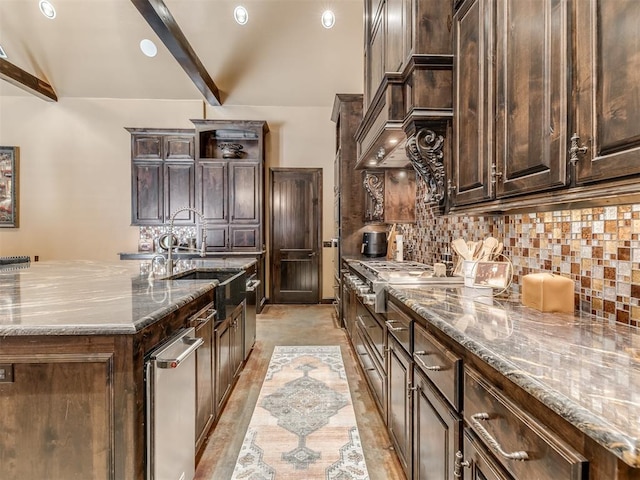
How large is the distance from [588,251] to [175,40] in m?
4.71

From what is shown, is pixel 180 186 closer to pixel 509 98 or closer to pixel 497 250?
pixel 497 250

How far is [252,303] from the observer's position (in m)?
3.44

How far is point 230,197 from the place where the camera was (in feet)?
17.8

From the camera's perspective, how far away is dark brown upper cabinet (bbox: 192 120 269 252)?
213 inches

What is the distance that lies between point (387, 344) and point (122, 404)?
1.41 meters

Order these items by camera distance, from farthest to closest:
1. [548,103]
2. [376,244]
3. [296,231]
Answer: [296,231] < [376,244] < [548,103]

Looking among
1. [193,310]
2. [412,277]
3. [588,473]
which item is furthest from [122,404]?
[412,277]

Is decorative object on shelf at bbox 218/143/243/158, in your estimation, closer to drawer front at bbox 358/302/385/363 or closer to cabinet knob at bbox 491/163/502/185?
drawer front at bbox 358/302/385/363

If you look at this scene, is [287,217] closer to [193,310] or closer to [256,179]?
[256,179]

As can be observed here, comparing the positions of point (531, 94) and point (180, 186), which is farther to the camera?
point (180, 186)

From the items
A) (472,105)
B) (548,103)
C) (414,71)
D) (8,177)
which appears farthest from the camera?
(8,177)

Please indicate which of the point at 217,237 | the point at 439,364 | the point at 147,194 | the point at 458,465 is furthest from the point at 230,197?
the point at 458,465

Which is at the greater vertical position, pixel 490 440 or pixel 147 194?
pixel 147 194

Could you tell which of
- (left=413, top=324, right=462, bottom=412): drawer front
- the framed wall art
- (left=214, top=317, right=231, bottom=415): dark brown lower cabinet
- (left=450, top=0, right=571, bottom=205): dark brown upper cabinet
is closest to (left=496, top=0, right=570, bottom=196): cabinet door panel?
(left=450, top=0, right=571, bottom=205): dark brown upper cabinet
